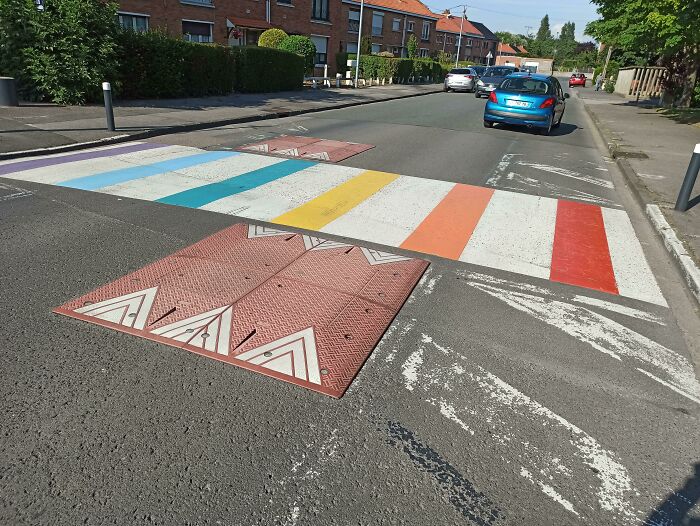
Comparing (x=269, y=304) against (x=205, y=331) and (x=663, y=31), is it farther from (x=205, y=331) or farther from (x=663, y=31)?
(x=663, y=31)

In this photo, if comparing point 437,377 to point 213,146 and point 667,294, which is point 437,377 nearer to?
point 667,294

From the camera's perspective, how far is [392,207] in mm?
6895

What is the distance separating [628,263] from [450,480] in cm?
413

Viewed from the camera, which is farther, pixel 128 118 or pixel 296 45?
pixel 296 45

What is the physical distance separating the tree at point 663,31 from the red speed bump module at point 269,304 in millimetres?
14541

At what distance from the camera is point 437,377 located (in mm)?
3236

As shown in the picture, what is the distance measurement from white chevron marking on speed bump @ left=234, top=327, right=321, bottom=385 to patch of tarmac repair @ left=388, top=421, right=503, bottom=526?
25.3 inches

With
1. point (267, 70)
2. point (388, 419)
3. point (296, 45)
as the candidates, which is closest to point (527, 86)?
point (267, 70)

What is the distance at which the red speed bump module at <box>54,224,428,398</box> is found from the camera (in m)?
3.31

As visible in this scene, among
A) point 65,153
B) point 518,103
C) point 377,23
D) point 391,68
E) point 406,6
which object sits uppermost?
point 406,6

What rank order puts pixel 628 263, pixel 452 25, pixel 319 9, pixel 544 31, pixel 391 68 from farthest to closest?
pixel 544 31 → pixel 452 25 → pixel 319 9 → pixel 391 68 → pixel 628 263

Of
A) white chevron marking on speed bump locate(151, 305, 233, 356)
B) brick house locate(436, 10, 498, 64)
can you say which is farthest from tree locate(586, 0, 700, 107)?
brick house locate(436, 10, 498, 64)

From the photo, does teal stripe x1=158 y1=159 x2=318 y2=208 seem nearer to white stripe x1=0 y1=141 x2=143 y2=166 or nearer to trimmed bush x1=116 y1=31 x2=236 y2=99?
white stripe x1=0 y1=141 x2=143 y2=166

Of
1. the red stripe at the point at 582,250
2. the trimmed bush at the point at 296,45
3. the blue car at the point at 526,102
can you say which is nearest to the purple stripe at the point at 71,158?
the red stripe at the point at 582,250
